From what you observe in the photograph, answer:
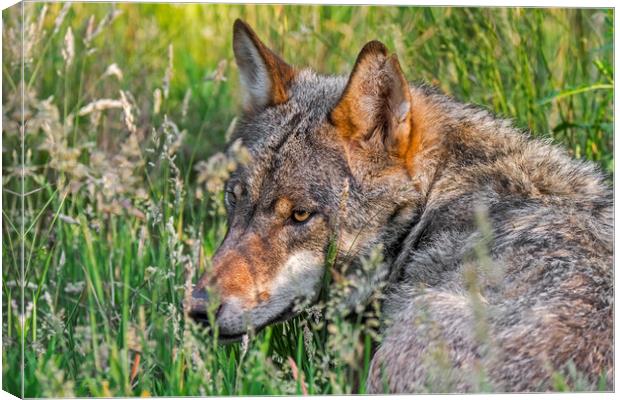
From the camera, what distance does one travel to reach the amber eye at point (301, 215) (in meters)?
5.80

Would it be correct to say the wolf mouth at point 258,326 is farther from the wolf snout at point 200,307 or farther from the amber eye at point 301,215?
the amber eye at point 301,215

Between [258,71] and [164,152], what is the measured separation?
740 mm

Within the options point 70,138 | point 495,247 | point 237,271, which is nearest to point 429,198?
point 495,247

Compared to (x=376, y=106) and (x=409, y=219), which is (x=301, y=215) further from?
(x=376, y=106)

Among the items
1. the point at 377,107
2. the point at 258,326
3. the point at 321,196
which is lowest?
the point at 258,326

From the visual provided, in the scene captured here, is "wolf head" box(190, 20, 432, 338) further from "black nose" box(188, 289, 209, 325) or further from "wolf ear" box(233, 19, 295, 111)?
"wolf ear" box(233, 19, 295, 111)

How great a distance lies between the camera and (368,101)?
5777 mm

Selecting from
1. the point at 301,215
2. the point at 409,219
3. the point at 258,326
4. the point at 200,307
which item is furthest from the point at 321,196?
the point at 200,307

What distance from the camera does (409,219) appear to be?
591cm

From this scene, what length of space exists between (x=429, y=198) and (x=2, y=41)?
2364 mm

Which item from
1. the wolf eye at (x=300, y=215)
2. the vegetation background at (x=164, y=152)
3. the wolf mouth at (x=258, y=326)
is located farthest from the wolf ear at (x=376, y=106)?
the wolf mouth at (x=258, y=326)

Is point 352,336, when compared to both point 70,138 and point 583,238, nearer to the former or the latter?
point 583,238

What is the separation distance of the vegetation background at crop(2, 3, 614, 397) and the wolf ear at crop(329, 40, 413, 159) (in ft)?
2.32

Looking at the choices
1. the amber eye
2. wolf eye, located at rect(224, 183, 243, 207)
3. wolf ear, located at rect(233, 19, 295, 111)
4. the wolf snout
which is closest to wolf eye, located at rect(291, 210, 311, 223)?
the amber eye
